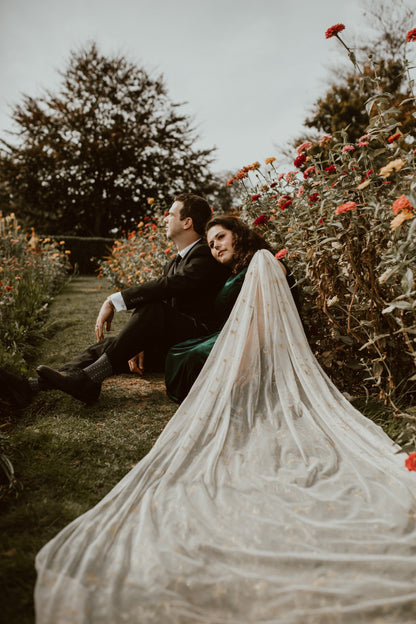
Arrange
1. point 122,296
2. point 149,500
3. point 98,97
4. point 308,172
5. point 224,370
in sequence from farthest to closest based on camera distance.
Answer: point 98,97
point 122,296
point 308,172
point 224,370
point 149,500

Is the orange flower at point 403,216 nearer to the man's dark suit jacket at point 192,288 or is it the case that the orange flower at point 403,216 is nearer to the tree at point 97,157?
the man's dark suit jacket at point 192,288

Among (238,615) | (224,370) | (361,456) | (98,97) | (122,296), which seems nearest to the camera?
(238,615)

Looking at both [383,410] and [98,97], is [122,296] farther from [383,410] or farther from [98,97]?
[98,97]

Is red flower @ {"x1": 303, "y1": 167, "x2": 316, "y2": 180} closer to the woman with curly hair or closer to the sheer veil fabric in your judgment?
the woman with curly hair

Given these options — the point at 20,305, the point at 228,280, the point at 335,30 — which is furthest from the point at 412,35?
the point at 20,305

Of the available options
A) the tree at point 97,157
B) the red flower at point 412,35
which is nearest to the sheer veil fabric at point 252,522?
the red flower at point 412,35

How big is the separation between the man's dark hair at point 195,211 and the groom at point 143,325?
15 centimetres

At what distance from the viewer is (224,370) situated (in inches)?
88.1

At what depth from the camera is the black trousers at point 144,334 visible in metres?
2.69

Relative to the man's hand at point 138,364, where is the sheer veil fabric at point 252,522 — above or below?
below

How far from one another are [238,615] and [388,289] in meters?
1.80

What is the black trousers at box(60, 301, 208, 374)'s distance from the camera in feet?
8.84

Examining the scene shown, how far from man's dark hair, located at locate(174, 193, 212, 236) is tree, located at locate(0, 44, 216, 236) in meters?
17.4

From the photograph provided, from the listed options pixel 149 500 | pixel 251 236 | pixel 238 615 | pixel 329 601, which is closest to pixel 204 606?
pixel 238 615
